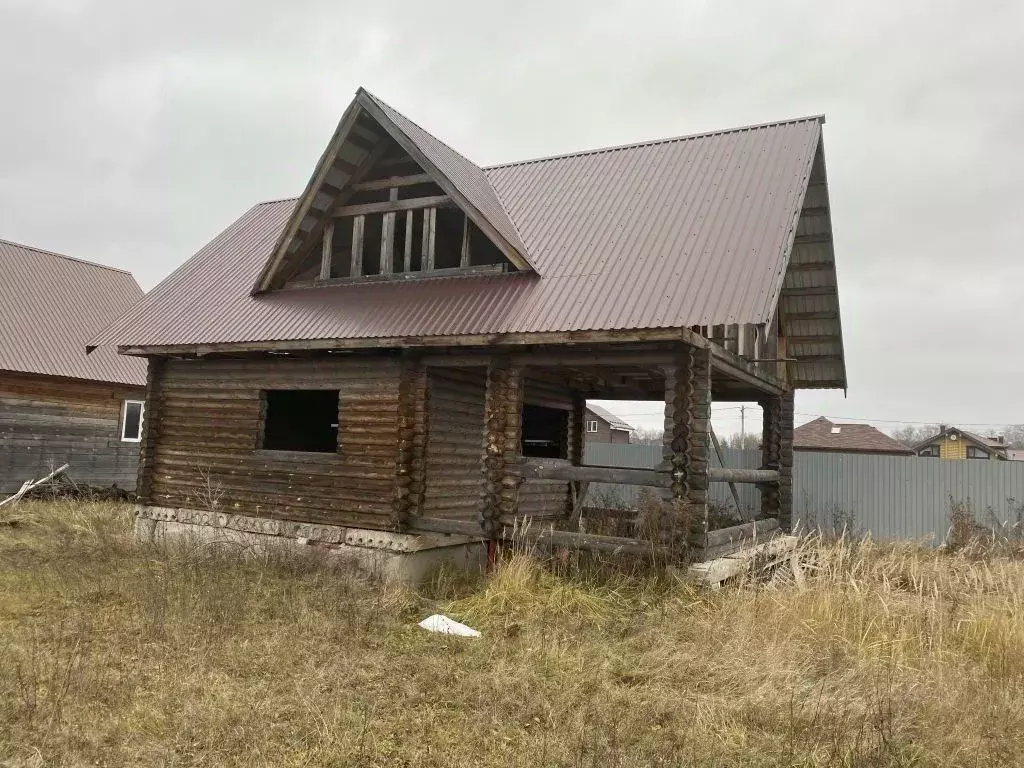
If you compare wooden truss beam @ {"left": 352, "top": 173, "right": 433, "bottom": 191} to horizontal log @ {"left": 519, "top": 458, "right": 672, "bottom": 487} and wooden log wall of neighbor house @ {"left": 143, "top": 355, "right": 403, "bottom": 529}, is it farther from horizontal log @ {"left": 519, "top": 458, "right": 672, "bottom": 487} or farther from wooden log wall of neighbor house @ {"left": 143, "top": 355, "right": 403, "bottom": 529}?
horizontal log @ {"left": 519, "top": 458, "right": 672, "bottom": 487}

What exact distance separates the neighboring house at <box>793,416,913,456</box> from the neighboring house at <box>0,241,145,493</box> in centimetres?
3403

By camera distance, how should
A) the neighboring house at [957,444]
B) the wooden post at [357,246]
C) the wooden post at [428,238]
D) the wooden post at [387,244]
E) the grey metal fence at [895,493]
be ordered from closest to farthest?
the wooden post at [428,238]
the wooden post at [387,244]
the wooden post at [357,246]
the grey metal fence at [895,493]
the neighboring house at [957,444]

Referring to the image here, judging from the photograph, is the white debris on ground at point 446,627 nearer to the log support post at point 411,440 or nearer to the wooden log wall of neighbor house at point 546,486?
the log support post at point 411,440

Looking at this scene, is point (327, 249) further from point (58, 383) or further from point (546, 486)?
point (58, 383)

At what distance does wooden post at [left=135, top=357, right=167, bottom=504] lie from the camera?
44.1 feet

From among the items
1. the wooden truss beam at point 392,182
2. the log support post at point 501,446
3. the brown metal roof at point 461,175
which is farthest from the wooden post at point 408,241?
the log support post at point 501,446

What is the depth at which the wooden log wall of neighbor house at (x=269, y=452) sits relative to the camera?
1137 centimetres

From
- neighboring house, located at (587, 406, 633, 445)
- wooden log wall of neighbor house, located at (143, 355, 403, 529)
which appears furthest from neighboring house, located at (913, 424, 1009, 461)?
wooden log wall of neighbor house, located at (143, 355, 403, 529)

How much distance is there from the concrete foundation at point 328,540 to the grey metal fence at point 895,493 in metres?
6.48

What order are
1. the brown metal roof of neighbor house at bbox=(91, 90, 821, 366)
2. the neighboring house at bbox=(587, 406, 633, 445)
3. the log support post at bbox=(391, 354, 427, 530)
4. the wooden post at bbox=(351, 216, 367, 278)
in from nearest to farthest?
the brown metal roof of neighbor house at bbox=(91, 90, 821, 366) → the log support post at bbox=(391, 354, 427, 530) → the wooden post at bbox=(351, 216, 367, 278) → the neighboring house at bbox=(587, 406, 633, 445)

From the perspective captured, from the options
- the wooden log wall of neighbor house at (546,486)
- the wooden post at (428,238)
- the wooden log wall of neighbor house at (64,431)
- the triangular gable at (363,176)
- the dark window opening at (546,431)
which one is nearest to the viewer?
the triangular gable at (363,176)

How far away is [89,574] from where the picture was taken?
988 cm

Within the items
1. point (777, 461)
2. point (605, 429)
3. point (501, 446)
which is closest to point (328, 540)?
point (501, 446)

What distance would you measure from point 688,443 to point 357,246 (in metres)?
6.54
